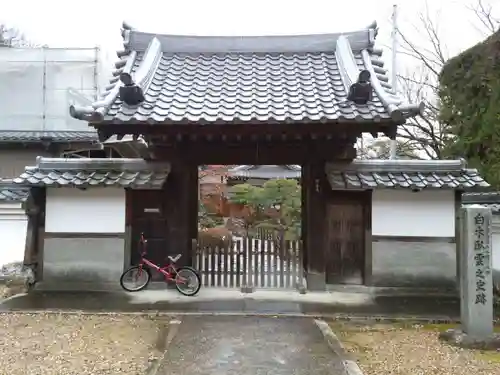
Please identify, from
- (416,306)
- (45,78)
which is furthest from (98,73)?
(416,306)

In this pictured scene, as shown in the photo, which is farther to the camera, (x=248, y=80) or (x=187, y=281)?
(x=248, y=80)

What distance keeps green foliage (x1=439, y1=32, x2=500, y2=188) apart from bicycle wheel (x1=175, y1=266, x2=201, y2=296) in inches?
280

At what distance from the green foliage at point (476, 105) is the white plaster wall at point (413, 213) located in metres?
2.34

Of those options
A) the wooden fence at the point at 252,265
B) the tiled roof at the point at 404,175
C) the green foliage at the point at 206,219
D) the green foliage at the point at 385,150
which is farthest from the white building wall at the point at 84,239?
the green foliage at the point at 385,150

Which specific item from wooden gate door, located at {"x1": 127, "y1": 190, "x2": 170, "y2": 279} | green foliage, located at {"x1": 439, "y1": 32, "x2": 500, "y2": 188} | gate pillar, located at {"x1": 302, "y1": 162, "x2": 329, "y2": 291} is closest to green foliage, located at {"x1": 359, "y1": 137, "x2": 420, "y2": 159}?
green foliage, located at {"x1": 439, "y1": 32, "x2": 500, "y2": 188}

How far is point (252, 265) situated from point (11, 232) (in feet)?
19.7

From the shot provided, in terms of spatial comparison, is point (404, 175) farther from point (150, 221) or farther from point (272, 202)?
point (272, 202)

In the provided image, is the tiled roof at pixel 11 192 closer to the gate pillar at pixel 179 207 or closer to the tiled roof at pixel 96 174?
the tiled roof at pixel 96 174

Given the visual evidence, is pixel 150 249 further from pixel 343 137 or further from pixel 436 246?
pixel 436 246

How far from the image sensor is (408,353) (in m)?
6.14

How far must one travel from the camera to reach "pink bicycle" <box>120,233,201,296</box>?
368 inches

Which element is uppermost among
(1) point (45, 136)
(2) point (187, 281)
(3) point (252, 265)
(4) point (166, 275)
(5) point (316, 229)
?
(1) point (45, 136)

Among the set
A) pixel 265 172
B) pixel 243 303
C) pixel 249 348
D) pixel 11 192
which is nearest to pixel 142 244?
pixel 243 303

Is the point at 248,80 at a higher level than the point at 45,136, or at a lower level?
higher
